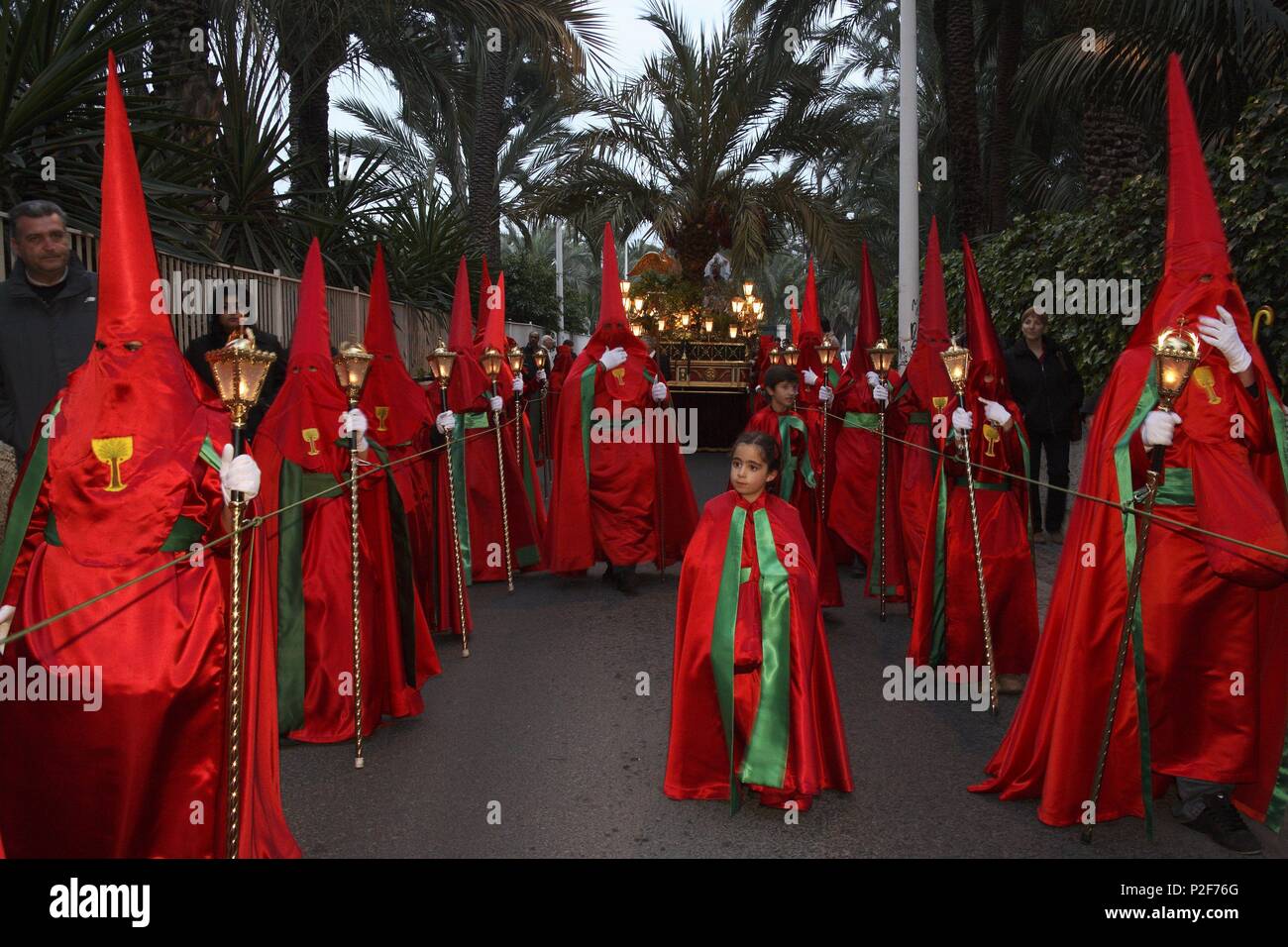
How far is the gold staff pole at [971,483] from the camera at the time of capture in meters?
5.47

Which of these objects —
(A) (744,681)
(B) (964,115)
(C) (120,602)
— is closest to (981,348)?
(A) (744,681)

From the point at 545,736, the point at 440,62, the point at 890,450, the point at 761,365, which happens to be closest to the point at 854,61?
the point at 440,62

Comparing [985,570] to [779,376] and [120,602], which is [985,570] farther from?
[120,602]

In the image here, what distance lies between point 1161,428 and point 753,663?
1.78m

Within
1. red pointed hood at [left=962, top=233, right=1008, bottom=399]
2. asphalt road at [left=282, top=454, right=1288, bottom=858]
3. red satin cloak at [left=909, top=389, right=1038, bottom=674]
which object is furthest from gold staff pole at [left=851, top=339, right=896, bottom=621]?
red pointed hood at [left=962, top=233, right=1008, bottom=399]

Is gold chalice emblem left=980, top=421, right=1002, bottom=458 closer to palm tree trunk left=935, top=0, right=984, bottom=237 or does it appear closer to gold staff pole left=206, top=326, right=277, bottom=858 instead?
gold staff pole left=206, top=326, right=277, bottom=858

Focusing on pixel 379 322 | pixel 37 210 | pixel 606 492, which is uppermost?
pixel 37 210

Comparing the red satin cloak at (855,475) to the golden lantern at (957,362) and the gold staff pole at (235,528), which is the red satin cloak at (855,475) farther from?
the gold staff pole at (235,528)

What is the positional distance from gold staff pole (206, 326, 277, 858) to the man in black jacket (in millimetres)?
1485

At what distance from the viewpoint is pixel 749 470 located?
4676mm

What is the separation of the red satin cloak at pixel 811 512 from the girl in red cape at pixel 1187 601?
11.3ft

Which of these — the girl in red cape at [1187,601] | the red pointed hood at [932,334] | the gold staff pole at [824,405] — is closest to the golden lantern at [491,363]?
the gold staff pole at [824,405]

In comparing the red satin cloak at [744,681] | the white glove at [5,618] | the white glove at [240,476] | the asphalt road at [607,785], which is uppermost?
the white glove at [240,476]

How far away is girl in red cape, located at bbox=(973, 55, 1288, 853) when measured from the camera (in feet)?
13.4
